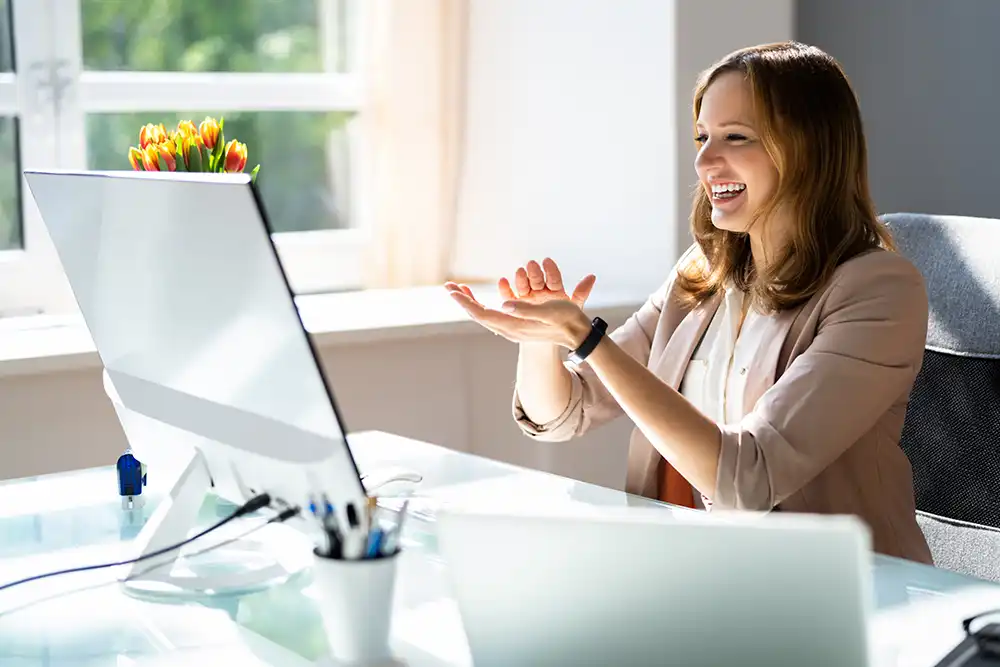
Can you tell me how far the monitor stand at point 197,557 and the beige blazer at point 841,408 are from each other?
55cm

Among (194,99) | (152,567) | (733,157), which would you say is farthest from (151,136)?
(194,99)

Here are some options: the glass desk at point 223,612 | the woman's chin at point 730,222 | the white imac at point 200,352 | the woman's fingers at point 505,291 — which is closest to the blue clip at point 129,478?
the glass desk at point 223,612

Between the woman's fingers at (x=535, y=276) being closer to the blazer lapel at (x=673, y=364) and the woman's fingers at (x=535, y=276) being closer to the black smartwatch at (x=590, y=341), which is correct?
the black smartwatch at (x=590, y=341)

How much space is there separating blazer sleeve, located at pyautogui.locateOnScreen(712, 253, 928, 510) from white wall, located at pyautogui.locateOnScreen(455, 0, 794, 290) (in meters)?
1.30

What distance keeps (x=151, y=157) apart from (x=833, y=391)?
86 centimetres

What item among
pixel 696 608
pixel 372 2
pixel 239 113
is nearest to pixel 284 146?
pixel 239 113

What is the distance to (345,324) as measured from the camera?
2.83 metres

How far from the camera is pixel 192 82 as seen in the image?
10.6ft

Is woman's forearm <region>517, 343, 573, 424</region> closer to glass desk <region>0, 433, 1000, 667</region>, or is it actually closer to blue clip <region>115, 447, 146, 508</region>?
glass desk <region>0, 433, 1000, 667</region>

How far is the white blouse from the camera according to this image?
1.85m

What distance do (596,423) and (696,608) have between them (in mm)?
1216

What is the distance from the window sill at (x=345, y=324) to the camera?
2.48 metres

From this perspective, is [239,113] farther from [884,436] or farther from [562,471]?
[884,436]

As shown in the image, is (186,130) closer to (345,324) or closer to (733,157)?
(733,157)
